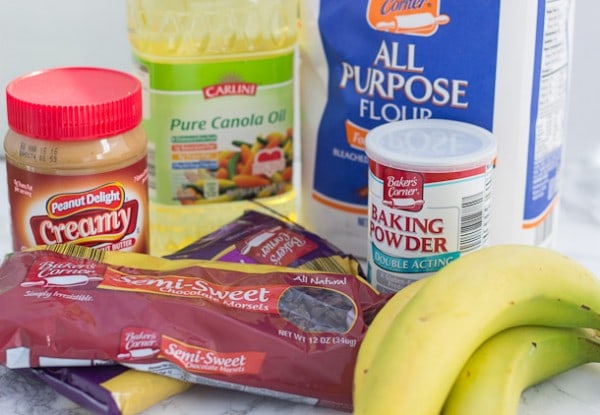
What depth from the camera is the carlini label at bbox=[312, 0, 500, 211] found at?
983 mm

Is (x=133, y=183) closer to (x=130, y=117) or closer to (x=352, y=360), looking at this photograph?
(x=130, y=117)

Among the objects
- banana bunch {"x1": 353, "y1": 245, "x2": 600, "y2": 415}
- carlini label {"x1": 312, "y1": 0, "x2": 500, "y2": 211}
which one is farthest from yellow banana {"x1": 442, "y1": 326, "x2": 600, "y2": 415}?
carlini label {"x1": 312, "y1": 0, "x2": 500, "y2": 211}

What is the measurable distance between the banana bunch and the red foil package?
0.04m

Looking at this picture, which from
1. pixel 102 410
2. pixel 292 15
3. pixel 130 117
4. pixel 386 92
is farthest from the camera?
pixel 292 15

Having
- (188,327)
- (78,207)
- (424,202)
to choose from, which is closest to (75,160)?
(78,207)

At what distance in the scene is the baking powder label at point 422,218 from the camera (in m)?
0.92

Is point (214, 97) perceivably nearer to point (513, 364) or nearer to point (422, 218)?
point (422, 218)

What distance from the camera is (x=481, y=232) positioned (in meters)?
0.95

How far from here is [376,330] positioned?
0.82 metres

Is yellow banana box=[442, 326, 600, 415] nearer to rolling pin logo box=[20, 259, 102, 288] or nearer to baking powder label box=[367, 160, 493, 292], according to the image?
baking powder label box=[367, 160, 493, 292]

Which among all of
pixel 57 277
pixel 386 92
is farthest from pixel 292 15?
pixel 57 277

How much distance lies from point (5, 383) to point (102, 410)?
12 cm

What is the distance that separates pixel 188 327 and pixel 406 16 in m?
0.36

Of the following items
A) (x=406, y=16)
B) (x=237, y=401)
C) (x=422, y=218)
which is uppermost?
(x=406, y=16)
